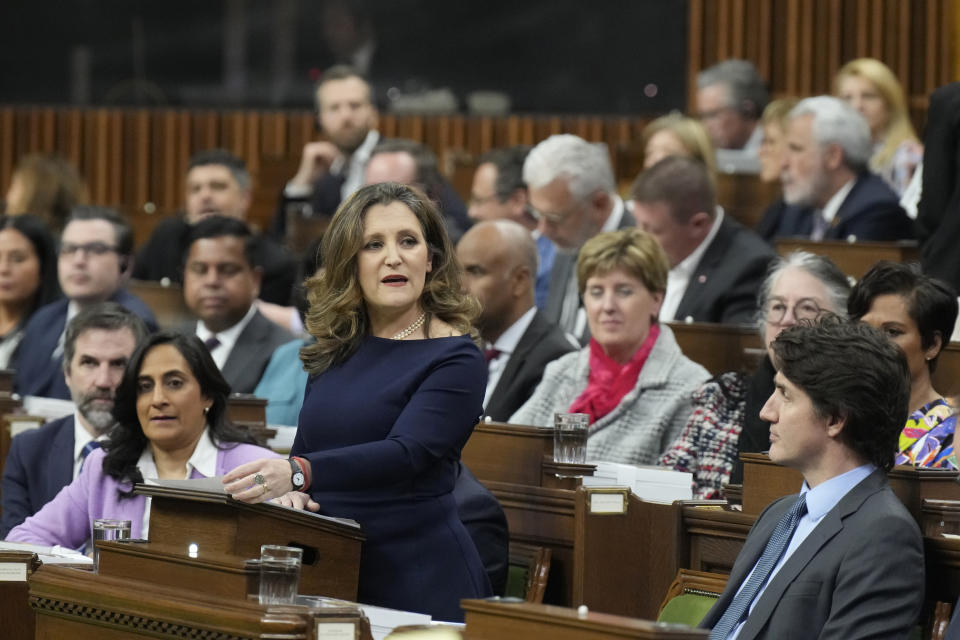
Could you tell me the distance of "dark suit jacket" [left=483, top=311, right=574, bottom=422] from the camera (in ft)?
15.4

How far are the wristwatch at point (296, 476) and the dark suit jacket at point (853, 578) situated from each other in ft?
2.44

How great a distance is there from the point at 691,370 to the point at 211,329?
77.2 inches

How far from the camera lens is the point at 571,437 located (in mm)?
3781

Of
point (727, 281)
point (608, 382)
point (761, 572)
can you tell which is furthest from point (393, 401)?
point (727, 281)

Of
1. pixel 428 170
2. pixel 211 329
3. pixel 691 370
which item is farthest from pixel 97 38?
pixel 691 370

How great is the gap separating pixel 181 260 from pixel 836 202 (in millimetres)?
2778

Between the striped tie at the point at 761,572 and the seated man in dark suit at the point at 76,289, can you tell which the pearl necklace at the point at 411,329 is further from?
the seated man in dark suit at the point at 76,289

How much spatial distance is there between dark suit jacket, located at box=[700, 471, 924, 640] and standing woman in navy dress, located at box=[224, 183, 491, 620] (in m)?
0.55

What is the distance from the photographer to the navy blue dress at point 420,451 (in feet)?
8.93

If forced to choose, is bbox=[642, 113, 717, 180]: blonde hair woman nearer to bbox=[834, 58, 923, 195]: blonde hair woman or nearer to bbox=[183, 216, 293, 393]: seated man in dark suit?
bbox=[834, 58, 923, 195]: blonde hair woman

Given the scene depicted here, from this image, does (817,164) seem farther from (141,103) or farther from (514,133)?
(141,103)

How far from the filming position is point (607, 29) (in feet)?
33.0

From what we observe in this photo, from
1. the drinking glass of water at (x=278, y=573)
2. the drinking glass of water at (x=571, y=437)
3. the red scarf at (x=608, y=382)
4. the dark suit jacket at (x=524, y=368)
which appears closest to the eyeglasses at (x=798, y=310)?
the red scarf at (x=608, y=382)

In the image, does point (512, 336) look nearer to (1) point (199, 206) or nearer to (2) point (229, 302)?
(2) point (229, 302)
